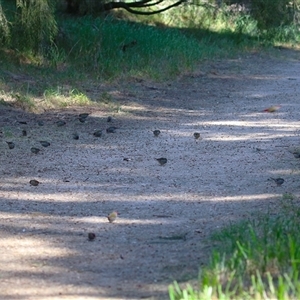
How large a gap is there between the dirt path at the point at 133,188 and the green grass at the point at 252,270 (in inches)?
12.7

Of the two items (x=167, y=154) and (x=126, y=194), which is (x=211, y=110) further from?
(x=126, y=194)

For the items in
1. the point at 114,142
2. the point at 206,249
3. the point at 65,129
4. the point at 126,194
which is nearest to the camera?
the point at 206,249

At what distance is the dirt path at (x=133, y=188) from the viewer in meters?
5.15

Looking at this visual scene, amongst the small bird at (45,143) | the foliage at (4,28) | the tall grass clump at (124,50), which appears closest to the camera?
the small bird at (45,143)

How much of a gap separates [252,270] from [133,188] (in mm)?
2997

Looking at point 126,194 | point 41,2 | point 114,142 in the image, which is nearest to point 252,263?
point 126,194

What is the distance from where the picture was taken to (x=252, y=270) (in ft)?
15.1

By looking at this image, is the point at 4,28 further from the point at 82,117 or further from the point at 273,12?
the point at 273,12

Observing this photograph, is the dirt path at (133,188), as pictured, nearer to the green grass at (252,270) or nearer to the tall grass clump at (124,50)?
the green grass at (252,270)

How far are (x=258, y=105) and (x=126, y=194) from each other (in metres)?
6.09

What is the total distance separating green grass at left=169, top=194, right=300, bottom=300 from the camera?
167 inches

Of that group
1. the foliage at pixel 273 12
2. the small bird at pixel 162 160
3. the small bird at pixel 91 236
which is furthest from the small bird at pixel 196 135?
the foliage at pixel 273 12

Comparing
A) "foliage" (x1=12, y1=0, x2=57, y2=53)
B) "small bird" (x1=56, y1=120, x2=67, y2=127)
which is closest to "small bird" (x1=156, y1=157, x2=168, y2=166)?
"small bird" (x1=56, y1=120, x2=67, y2=127)

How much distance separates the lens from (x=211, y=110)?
490 inches
